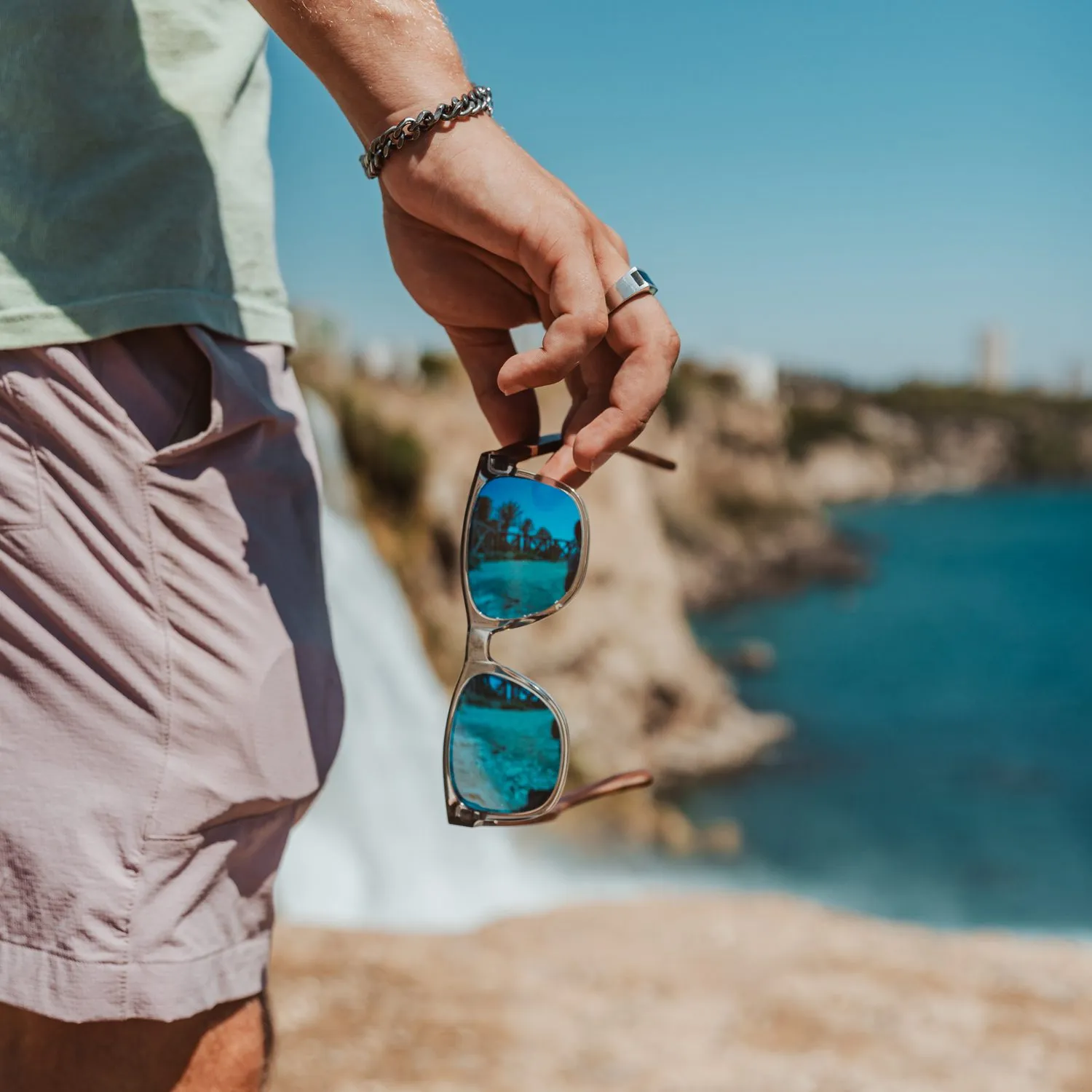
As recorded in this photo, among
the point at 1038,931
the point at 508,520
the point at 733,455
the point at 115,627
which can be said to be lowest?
the point at 1038,931

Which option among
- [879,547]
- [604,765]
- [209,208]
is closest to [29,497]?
[209,208]

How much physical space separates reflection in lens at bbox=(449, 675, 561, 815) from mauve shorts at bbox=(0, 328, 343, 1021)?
15 cm

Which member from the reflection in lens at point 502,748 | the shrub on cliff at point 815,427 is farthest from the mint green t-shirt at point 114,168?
the shrub on cliff at point 815,427

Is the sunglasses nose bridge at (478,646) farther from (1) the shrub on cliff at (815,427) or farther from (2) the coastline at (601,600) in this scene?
(1) the shrub on cliff at (815,427)

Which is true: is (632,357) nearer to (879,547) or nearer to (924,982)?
(924,982)

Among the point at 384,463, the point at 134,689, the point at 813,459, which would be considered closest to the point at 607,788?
the point at 134,689

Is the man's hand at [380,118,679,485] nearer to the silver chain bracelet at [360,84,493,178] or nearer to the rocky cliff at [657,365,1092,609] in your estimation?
the silver chain bracelet at [360,84,493,178]

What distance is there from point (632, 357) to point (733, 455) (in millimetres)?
39081

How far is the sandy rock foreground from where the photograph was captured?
4.17 metres

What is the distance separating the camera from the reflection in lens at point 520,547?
1.05m

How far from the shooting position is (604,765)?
16.6 meters

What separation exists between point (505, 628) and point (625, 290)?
306 mm

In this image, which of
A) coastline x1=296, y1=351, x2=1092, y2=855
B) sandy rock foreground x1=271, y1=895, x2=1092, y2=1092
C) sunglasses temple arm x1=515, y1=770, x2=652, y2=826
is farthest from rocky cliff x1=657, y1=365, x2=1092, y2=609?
sunglasses temple arm x1=515, y1=770, x2=652, y2=826

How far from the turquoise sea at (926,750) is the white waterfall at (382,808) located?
24.0 ft
